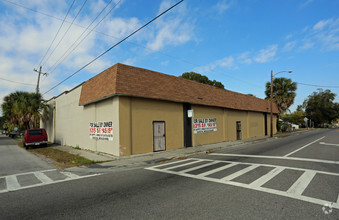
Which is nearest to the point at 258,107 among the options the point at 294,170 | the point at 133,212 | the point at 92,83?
the point at 294,170

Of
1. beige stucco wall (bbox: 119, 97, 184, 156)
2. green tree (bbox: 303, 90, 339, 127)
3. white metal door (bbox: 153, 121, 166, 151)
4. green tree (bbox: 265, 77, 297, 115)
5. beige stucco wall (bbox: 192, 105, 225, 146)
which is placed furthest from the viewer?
green tree (bbox: 303, 90, 339, 127)

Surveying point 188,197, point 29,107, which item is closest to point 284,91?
point 188,197

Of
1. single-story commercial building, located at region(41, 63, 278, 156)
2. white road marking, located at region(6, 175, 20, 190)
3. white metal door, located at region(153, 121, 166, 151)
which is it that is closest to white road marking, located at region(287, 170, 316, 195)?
single-story commercial building, located at region(41, 63, 278, 156)

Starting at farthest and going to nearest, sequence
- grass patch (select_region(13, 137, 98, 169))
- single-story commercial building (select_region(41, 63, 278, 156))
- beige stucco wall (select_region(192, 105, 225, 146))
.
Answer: beige stucco wall (select_region(192, 105, 225, 146)) < single-story commercial building (select_region(41, 63, 278, 156)) < grass patch (select_region(13, 137, 98, 169))

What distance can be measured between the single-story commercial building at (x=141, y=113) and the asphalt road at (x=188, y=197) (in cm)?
512

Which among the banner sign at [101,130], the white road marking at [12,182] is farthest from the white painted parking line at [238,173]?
the banner sign at [101,130]

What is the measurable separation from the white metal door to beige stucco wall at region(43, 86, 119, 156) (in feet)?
9.29

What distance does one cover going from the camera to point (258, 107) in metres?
26.2

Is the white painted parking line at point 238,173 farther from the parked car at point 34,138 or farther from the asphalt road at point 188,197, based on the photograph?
the parked car at point 34,138

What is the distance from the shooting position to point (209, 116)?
17688mm

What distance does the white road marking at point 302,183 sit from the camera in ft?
15.8

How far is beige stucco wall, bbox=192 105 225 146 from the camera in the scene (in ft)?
53.5

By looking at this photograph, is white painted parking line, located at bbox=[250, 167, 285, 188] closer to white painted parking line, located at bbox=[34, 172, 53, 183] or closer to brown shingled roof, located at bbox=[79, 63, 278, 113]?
white painted parking line, located at bbox=[34, 172, 53, 183]

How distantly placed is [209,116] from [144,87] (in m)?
8.30
